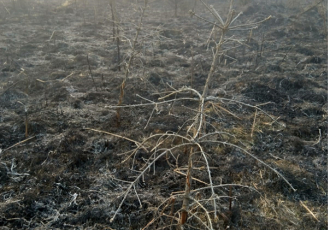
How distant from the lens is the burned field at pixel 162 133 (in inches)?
121

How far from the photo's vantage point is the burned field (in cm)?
307

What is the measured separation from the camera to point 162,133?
10.7 ft

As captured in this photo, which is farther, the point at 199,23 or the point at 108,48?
the point at 199,23

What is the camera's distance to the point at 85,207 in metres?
3.26

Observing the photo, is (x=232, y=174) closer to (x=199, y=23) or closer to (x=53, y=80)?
(x=53, y=80)

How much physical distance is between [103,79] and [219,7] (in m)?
8.73

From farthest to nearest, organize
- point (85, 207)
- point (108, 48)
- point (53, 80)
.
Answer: point (108, 48) < point (53, 80) < point (85, 207)

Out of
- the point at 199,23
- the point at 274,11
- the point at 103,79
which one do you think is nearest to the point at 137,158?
the point at 103,79

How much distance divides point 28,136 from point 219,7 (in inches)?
440

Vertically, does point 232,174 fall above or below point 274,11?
below

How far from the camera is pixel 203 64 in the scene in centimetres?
759

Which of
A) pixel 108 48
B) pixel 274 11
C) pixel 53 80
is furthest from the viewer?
pixel 274 11

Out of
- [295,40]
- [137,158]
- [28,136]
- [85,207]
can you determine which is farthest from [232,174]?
[295,40]

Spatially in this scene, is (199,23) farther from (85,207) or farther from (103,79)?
(85,207)
